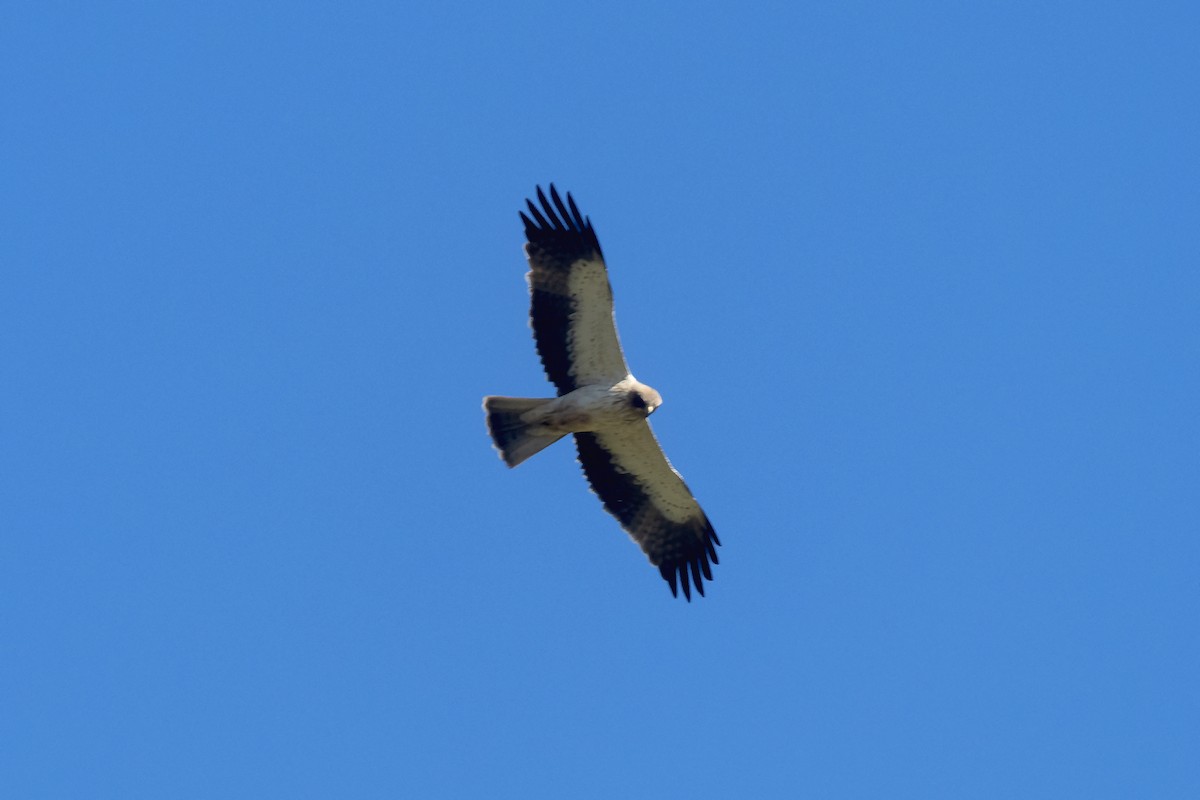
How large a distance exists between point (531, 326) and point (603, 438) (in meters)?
1.26

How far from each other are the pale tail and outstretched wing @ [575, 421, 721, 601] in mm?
655

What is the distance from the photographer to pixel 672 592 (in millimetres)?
17266

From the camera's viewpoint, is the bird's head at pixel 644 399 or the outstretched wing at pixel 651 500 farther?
the outstretched wing at pixel 651 500

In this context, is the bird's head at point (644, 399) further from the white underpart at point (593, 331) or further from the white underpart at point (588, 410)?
the white underpart at point (593, 331)

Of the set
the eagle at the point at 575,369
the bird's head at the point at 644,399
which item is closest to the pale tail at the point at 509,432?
the eagle at the point at 575,369

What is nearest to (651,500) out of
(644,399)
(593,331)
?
(644,399)

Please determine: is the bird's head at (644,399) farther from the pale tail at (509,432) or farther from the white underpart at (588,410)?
the pale tail at (509,432)

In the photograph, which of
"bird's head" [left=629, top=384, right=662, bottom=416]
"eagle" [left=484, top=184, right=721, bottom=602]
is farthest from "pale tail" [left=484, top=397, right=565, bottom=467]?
"bird's head" [left=629, top=384, right=662, bottom=416]

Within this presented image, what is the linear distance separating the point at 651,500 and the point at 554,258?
2.62m

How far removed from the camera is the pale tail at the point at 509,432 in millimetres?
16094

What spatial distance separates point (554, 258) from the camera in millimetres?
15859

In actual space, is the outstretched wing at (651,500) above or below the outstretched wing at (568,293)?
below

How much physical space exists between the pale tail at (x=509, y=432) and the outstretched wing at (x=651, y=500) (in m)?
0.66

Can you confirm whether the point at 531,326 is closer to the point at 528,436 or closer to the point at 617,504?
the point at 528,436
